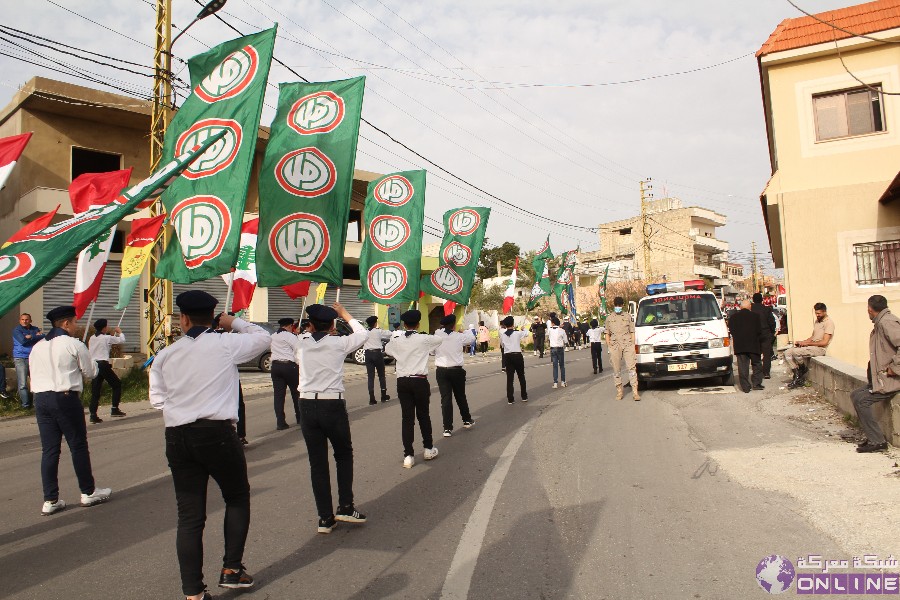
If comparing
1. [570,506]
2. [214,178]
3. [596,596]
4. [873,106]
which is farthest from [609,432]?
[873,106]

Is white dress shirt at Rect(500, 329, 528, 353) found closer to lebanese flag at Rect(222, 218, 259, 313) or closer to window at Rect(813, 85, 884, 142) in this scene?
lebanese flag at Rect(222, 218, 259, 313)

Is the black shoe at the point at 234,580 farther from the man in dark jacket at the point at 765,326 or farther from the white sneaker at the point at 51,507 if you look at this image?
the man in dark jacket at the point at 765,326

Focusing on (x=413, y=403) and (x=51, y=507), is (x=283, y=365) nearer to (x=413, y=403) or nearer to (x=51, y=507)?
(x=413, y=403)

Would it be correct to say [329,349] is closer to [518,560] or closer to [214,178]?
[518,560]

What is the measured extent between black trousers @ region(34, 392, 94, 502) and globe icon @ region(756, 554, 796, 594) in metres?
6.07

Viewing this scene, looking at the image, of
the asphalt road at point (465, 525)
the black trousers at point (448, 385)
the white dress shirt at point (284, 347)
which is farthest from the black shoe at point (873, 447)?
the white dress shirt at point (284, 347)

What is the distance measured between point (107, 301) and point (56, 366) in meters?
18.3

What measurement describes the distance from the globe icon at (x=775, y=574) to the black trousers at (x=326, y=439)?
3134 mm

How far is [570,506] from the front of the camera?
5816 mm

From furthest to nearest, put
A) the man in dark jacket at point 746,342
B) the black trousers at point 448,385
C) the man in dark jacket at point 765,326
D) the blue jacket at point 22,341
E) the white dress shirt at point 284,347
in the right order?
the blue jacket at point 22,341 → the man in dark jacket at point 765,326 → the man in dark jacket at point 746,342 → the white dress shirt at point 284,347 → the black trousers at point 448,385

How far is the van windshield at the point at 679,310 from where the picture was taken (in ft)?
46.2

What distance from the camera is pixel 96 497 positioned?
6742 millimetres

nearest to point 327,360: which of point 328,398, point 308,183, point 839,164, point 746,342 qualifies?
point 328,398

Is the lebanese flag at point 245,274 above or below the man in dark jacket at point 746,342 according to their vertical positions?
above
